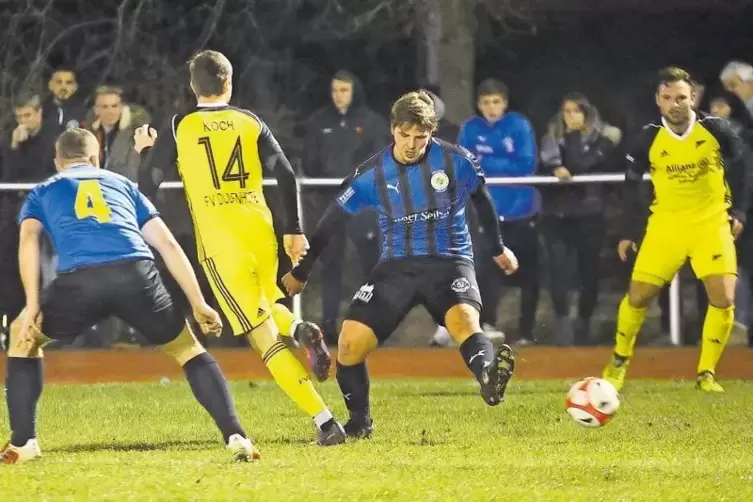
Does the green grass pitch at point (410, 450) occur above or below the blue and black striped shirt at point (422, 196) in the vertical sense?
below

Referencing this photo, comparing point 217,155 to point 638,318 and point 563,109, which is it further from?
point 563,109

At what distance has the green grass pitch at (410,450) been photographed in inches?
279

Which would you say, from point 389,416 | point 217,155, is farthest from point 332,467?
point 389,416

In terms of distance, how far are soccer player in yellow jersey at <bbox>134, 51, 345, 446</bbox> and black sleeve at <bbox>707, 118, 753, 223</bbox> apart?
3.58m

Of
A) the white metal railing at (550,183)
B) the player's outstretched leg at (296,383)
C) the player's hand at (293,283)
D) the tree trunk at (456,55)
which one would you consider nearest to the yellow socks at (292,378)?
the player's outstretched leg at (296,383)

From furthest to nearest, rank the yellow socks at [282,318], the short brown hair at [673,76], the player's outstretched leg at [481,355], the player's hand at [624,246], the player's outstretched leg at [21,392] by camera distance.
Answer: the player's hand at [624,246], the short brown hair at [673,76], the yellow socks at [282,318], the player's outstretched leg at [481,355], the player's outstretched leg at [21,392]

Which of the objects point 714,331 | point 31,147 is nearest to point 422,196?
point 714,331

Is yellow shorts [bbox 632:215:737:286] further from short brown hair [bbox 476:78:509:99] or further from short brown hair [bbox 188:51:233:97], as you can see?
short brown hair [bbox 188:51:233:97]

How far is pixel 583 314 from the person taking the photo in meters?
14.5

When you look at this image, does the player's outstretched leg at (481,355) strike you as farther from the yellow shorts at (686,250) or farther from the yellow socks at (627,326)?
the yellow socks at (627,326)

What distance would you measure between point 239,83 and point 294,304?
4293mm

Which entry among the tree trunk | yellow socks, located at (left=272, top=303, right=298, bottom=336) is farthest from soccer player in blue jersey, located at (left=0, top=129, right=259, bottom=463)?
the tree trunk

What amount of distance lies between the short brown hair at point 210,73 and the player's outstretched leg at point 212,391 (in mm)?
1411

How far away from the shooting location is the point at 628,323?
11.7m
